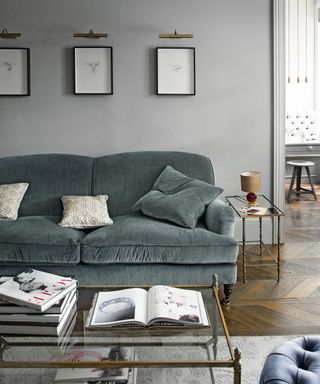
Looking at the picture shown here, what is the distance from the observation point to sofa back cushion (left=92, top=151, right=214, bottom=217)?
439 cm

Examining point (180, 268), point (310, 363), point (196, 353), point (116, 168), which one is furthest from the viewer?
point (116, 168)

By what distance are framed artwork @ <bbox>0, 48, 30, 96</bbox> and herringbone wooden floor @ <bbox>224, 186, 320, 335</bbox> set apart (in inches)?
89.3

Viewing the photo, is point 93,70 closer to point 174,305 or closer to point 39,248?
point 39,248

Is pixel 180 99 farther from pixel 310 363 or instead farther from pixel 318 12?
pixel 318 12

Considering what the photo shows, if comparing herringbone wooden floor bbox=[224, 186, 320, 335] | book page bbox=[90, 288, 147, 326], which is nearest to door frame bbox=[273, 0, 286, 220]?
herringbone wooden floor bbox=[224, 186, 320, 335]

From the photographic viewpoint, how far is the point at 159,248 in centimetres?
365

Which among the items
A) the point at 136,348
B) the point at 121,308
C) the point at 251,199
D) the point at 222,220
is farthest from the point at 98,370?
the point at 251,199

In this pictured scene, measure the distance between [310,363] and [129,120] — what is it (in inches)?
122

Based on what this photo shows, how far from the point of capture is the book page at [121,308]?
2.42m

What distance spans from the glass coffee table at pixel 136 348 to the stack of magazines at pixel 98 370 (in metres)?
0.03

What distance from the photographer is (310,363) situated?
2.08 m

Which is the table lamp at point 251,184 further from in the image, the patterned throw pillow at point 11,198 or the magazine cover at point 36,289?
the magazine cover at point 36,289

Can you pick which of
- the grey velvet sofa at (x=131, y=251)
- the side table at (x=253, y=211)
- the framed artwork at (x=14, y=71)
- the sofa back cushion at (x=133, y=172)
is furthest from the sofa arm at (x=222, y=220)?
the framed artwork at (x=14, y=71)

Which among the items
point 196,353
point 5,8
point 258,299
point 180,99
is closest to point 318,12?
point 180,99
